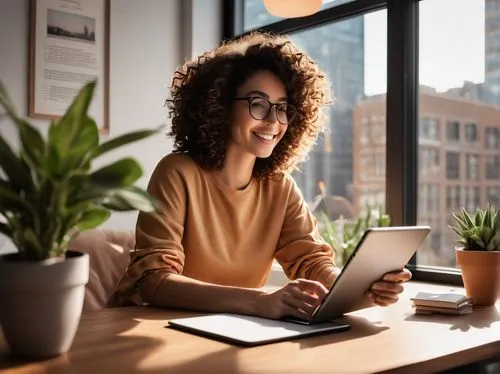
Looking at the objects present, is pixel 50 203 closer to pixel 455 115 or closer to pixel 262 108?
pixel 262 108

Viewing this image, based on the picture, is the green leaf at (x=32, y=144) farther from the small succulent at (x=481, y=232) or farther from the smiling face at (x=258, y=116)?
the small succulent at (x=481, y=232)

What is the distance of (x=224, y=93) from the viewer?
6.16ft

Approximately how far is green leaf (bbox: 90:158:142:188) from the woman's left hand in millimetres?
692

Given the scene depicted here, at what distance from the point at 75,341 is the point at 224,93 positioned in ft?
3.23

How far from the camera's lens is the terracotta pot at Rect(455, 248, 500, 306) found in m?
1.58

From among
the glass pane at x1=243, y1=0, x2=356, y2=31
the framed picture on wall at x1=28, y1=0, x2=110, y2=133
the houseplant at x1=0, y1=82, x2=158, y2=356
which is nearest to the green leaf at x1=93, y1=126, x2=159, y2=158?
the houseplant at x1=0, y1=82, x2=158, y2=356

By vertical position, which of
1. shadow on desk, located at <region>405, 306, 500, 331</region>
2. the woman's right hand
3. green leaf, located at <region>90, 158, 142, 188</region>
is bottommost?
shadow on desk, located at <region>405, 306, 500, 331</region>

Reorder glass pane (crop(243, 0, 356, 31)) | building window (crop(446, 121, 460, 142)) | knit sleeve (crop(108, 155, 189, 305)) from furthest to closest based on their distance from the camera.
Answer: glass pane (crop(243, 0, 356, 31)), building window (crop(446, 121, 460, 142)), knit sleeve (crop(108, 155, 189, 305))

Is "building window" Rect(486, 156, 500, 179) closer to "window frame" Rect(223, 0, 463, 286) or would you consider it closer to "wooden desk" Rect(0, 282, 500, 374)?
"window frame" Rect(223, 0, 463, 286)

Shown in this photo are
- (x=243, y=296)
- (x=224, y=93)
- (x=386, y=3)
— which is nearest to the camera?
(x=243, y=296)

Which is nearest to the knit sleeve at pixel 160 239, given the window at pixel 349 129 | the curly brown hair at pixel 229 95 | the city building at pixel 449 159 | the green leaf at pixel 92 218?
the curly brown hair at pixel 229 95

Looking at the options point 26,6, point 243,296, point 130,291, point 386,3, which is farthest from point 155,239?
point 26,6

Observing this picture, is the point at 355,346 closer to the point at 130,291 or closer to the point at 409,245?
the point at 409,245

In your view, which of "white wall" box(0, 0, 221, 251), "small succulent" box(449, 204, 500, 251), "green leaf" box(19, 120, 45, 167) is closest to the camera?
"green leaf" box(19, 120, 45, 167)
